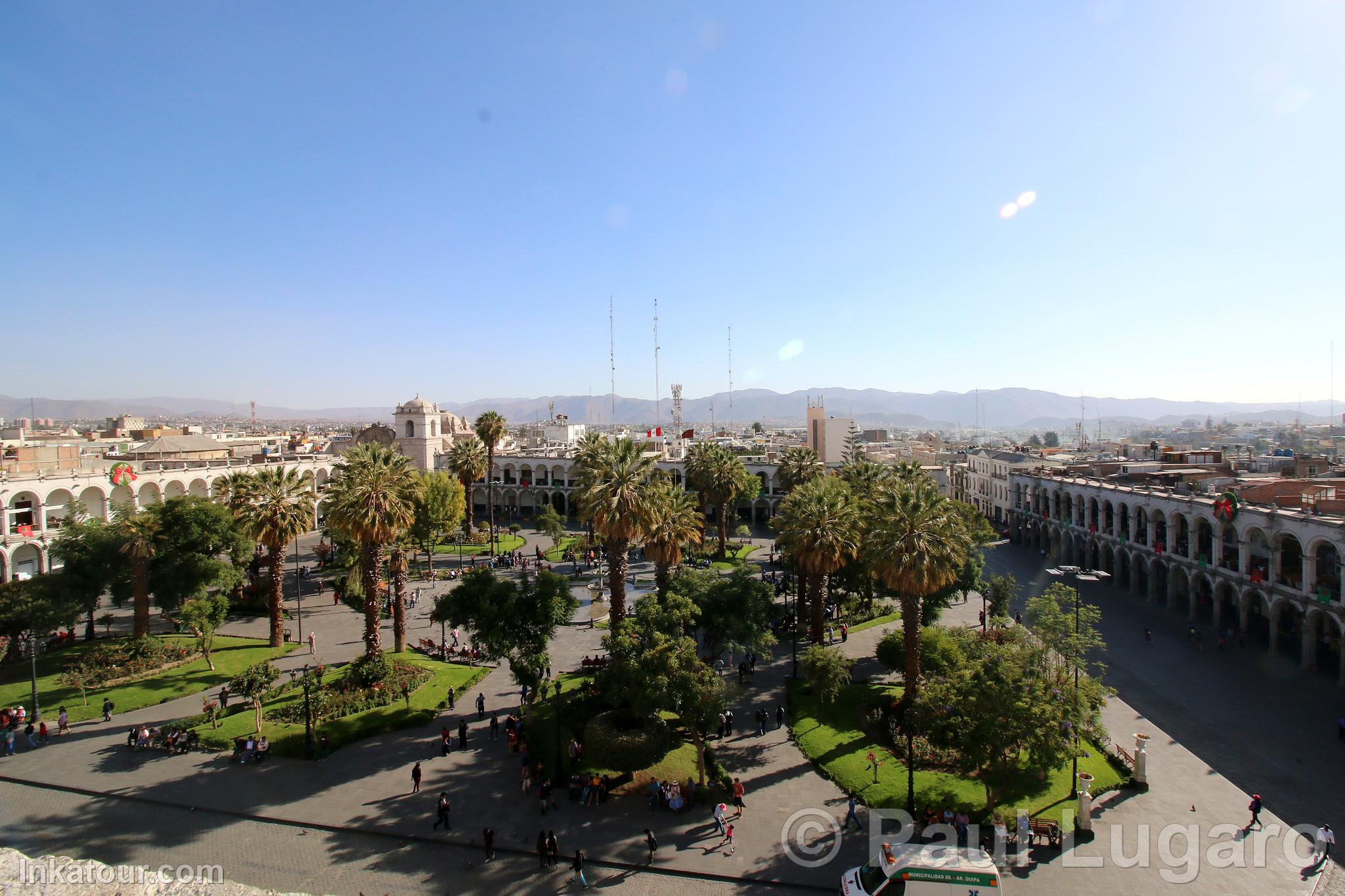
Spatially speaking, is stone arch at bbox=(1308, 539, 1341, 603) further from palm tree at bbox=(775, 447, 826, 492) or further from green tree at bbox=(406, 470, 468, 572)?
green tree at bbox=(406, 470, 468, 572)

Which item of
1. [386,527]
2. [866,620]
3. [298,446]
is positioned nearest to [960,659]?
[866,620]

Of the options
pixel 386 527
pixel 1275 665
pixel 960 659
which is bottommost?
pixel 1275 665

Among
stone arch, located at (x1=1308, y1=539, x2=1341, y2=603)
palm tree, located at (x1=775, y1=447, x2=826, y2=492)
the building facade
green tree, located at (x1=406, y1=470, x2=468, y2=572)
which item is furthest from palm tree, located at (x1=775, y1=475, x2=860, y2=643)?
green tree, located at (x1=406, y1=470, x2=468, y2=572)

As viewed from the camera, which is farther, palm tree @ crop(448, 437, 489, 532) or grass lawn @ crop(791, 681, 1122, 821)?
palm tree @ crop(448, 437, 489, 532)

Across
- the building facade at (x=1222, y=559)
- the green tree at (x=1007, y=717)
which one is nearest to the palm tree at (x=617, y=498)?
the green tree at (x=1007, y=717)

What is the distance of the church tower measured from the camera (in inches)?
3125

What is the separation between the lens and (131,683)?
97.5ft

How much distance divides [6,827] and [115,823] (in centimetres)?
283

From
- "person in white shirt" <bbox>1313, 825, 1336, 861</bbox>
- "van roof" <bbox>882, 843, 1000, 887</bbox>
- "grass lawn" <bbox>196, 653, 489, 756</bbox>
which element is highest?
"van roof" <bbox>882, 843, 1000, 887</bbox>

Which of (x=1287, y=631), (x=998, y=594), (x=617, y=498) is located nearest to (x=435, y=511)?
(x=617, y=498)

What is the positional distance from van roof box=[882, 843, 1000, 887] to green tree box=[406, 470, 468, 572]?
38.1 metres

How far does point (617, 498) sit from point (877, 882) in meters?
15.9

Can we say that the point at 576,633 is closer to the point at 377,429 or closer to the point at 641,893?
the point at 641,893

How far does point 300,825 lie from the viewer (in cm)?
1923
